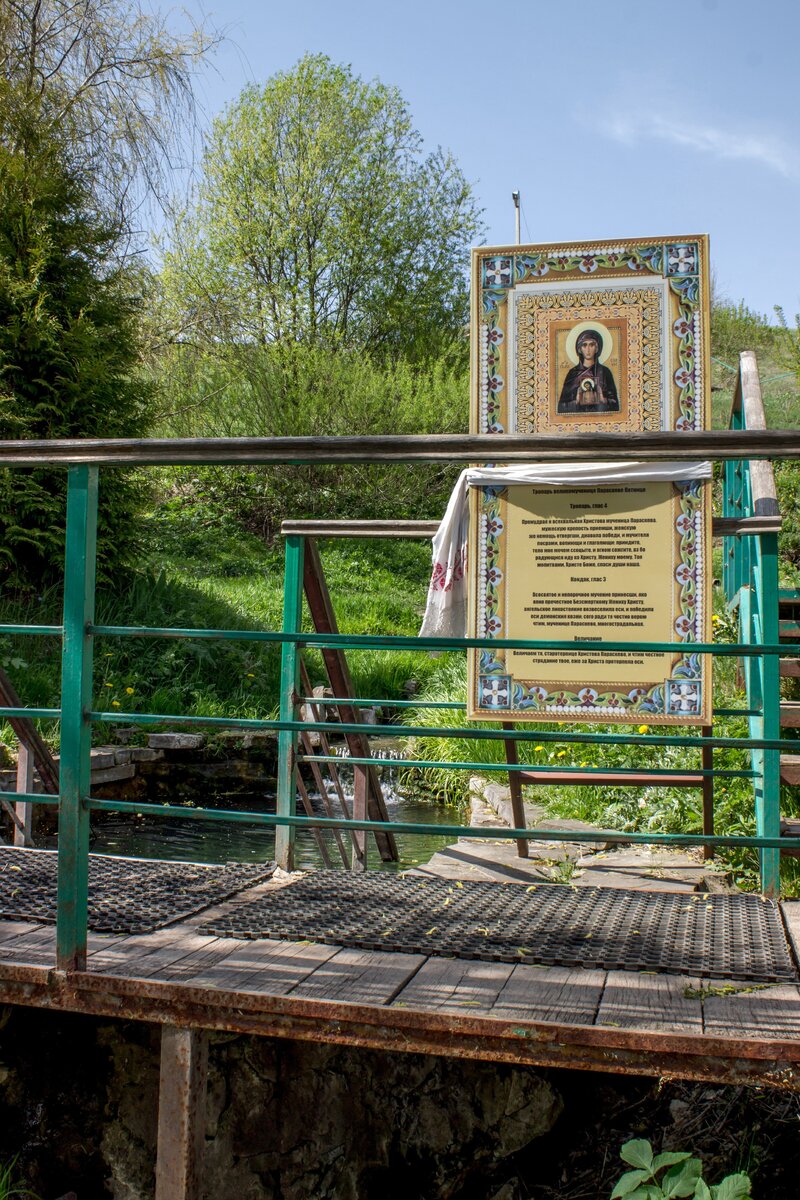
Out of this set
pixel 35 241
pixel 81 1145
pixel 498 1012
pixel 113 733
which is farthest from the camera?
pixel 35 241

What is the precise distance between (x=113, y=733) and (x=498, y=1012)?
6678 millimetres

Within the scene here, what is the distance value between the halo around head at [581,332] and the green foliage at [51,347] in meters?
7.15

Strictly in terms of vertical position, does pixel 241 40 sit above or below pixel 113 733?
above

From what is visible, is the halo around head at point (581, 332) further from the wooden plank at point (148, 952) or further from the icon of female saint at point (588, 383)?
the wooden plank at point (148, 952)

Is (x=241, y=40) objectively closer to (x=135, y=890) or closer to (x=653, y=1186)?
(x=135, y=890)

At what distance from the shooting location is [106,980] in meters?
2.44

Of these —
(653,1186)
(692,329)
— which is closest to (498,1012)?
(653,1186)

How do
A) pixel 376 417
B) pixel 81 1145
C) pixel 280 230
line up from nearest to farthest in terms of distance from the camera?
A: pixel 81 1145 < pixel 376 417 < pixel 280 230

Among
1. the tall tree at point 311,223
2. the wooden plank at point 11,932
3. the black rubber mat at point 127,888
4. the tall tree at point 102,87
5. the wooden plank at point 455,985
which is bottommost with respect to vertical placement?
the wooden plank at point 455,985

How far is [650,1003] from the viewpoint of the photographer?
7.64 ft

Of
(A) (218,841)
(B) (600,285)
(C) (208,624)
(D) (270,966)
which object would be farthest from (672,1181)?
(C) (208,624)

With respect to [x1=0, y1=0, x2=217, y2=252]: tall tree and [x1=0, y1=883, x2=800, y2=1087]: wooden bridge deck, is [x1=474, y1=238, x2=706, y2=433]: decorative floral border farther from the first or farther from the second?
[x1=0, y1=0, x2=217, y2=252]: tall tree

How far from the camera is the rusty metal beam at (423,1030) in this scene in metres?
2.12

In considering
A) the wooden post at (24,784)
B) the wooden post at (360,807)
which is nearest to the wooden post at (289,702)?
the wooden post at (360,807)
